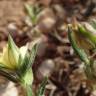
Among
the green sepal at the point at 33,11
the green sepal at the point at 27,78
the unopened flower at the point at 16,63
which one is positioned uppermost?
the unopened flower at the point at 16,63

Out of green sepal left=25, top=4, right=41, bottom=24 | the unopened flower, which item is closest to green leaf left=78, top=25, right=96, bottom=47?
the unopened flower

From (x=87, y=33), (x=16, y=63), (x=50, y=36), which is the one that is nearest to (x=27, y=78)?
(x=16, y=63)

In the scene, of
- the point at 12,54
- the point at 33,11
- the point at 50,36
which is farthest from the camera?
the point at 33,11

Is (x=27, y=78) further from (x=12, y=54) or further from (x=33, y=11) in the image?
(x=33, y=11)

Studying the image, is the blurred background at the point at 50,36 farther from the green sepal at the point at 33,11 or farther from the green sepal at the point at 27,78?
the green sepal at the point at 27,78

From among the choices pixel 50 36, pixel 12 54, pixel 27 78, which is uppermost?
pixel 12 54

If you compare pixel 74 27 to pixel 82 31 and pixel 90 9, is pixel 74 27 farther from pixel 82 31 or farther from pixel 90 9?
pixel 90 9

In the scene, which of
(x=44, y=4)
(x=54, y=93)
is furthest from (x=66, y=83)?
(x=44, y=4)

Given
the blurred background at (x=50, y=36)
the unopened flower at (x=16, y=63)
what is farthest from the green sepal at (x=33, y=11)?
the unopened flower at (x=16, y=63)
